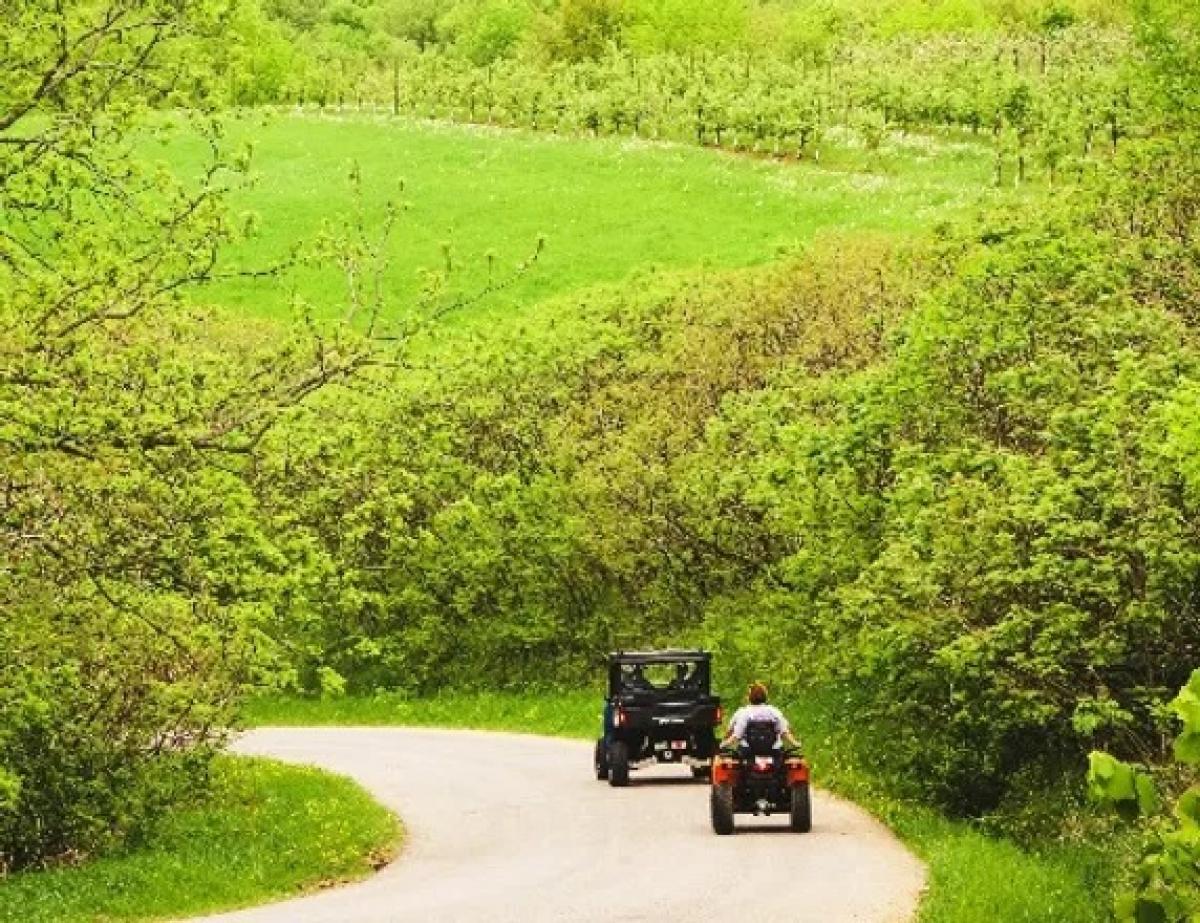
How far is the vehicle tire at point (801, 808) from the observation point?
872 inches

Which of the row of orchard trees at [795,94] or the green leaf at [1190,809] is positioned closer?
the green leaf at [1190,809]

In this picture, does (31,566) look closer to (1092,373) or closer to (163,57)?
(163,57)

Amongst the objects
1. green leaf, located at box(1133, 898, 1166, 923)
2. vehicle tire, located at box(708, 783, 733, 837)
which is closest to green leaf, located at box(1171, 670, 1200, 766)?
green leaf, located at box(1133, 898, 1166, 923)

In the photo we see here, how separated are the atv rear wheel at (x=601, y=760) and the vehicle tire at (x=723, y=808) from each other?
625 centimetres

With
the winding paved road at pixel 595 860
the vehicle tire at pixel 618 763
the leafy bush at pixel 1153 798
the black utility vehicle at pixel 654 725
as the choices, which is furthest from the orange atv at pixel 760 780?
the leafy bush at pixel 1153 798

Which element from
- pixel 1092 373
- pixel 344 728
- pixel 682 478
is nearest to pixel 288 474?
pixel 1092 373

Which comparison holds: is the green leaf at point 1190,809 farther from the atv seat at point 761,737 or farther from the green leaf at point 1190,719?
the atv seat at point 761,737

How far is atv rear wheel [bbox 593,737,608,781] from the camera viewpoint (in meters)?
28.6

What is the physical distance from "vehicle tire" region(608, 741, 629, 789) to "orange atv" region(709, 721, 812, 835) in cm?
597

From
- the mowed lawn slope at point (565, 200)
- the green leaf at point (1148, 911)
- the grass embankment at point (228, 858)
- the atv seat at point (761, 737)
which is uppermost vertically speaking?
the mowed lawn slope at point (565, 200)

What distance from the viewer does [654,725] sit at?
28359 mm

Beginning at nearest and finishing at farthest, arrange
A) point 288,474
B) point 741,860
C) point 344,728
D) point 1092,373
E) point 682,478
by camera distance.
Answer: point 288,474
point 741,860
point 1092,373
point 682,478
point 344,728

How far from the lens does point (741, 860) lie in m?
20.1

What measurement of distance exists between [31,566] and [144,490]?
1305 mm
